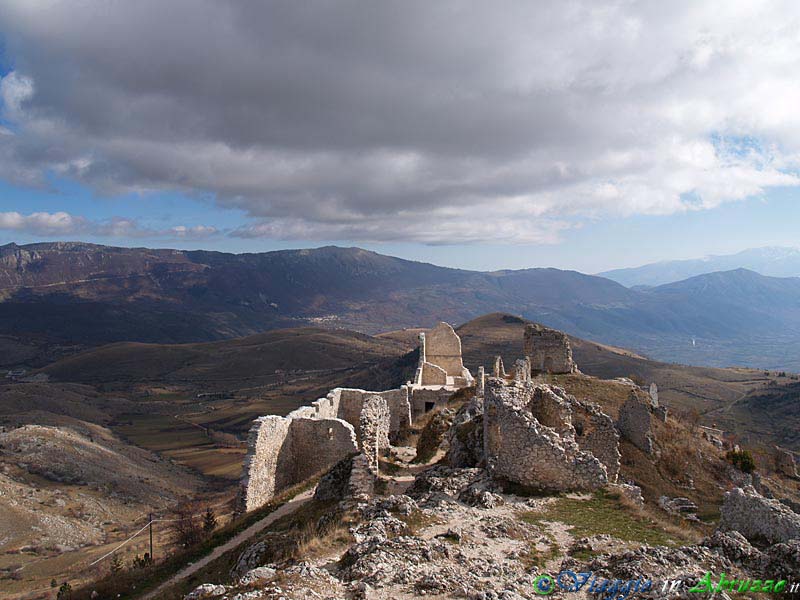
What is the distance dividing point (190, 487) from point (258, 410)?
6957 cm

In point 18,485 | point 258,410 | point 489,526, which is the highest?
point 489,526

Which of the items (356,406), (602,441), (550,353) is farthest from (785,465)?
(356,406)

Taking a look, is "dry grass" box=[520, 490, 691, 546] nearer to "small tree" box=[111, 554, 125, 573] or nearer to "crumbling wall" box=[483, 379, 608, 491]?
"crumbling wall" box=[483, 379, 608, 491]

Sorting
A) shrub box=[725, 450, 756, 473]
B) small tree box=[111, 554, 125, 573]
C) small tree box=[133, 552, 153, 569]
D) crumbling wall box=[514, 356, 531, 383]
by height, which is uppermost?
crumbling wall box=[514, 356, 531, 383]

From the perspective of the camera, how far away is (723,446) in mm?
35906

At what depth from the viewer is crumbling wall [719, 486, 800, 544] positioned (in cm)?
1070

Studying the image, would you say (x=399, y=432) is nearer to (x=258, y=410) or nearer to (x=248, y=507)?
(x=248, y=507)

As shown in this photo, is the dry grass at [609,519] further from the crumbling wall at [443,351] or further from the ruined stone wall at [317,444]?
the crumbling wall at [443,351]

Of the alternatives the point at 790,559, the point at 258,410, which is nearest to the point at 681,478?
the point at 790,559

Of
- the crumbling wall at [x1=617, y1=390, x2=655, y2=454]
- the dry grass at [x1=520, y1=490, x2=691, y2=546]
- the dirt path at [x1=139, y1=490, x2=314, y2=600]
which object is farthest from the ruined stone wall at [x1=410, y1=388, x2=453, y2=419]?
the dry grass at [x1=520, y1=490, x2=691, y2=546]

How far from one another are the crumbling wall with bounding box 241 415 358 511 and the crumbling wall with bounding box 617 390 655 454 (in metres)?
15.6

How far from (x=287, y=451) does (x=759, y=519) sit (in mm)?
15774

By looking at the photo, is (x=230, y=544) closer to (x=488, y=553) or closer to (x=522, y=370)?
(x=488, y=553)

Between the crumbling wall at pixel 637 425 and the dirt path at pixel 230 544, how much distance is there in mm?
17896
